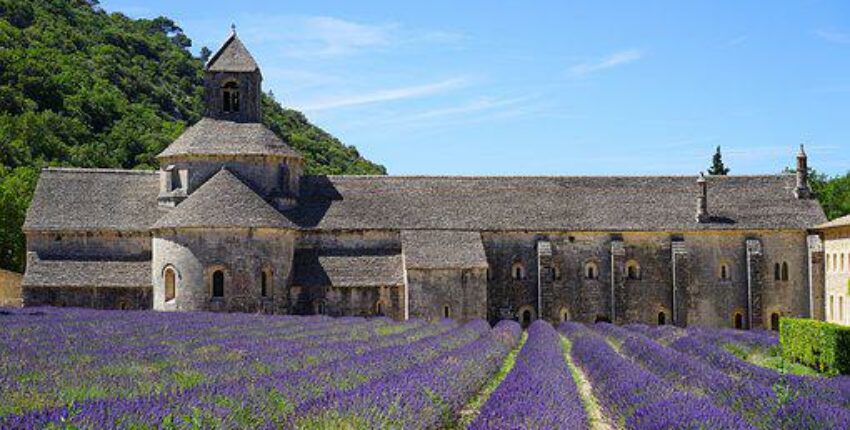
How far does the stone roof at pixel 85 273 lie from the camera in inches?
1832

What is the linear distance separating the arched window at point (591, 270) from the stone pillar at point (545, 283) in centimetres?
186

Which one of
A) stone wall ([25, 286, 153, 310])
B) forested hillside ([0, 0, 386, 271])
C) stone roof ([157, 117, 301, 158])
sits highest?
forested hillside ([0, 0, 386, 271])

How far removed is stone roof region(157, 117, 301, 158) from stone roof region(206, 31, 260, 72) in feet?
9.33

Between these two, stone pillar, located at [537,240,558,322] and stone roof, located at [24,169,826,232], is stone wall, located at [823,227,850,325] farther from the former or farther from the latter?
stone pillar, located at [537,240,558,322]

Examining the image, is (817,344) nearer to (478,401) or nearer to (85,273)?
(478,401)

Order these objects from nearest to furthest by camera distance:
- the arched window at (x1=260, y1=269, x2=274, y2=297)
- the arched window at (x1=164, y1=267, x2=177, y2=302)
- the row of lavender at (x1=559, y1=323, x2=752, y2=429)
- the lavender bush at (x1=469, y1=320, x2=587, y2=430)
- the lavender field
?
1. the lavender field
2. the lavender bush at (x1=469, y1=320, x2=587, y2=430)
3. the row of lavender at (x1=559, y1=323, x2=752, y2=429)
4. the arched window at (x1=164, y1=267, x2=177, y2=302)
5. the arched window at (x1=260, y1=269, x2=274, y2=297)

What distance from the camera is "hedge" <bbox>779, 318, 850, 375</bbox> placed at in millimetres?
25125

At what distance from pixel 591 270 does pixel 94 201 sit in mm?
23114

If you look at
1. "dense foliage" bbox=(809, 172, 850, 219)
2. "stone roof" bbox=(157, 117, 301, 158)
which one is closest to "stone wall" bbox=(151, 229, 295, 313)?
"stone roof" bbox=(157, 117, 301, 158)

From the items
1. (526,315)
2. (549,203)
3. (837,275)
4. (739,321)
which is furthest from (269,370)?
(739,321)

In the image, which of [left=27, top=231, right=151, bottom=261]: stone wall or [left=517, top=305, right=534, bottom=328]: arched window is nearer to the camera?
[left=27, top=231, right=151, bottom=261]: stone wall

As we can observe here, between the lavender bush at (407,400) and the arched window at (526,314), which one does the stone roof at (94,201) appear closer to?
the arched window at (526,314)

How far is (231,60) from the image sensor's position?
53656mm

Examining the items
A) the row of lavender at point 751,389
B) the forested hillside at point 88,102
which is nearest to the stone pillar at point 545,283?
the row of lavender at point 751,389
